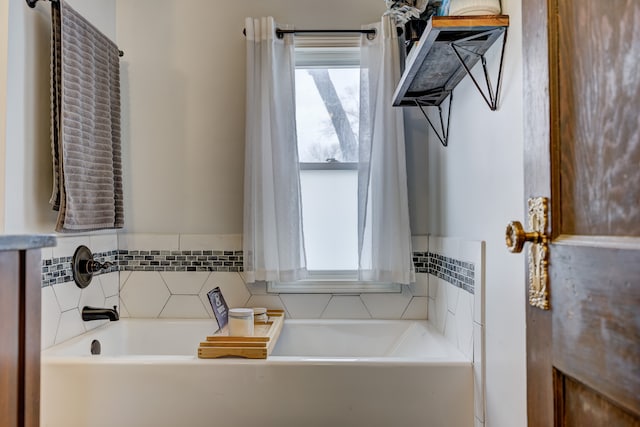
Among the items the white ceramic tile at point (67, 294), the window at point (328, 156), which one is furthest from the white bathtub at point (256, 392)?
the window at point (328, 156)

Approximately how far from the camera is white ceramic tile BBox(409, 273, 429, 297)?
199 centimetres

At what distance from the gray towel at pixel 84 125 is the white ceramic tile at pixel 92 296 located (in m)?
0.28

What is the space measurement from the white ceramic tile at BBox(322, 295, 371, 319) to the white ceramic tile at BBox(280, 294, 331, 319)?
3 centimetres

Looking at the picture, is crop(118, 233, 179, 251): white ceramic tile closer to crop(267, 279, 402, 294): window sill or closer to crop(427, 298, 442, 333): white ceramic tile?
crop(267, 279, 402, 294): window sill

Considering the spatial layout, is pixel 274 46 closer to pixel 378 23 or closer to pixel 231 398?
pixel 378 23

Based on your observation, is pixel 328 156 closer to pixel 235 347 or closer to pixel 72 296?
pixel 235 347

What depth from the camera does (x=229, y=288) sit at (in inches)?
79.0

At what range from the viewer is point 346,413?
4.41 ft

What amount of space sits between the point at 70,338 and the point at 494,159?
1712 millimetres

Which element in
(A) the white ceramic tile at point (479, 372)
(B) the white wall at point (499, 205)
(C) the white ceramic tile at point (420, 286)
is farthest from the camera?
(C) the white ceramic tile at point (420, 286)

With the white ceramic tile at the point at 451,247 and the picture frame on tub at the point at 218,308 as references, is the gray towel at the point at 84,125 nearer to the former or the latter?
the picture frame on tub at the point at 218,308

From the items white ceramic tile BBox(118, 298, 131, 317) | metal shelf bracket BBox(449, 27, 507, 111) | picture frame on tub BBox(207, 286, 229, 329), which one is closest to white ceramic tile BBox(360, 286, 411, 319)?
picture frame on tub BBox(207, 286, 229, 329)

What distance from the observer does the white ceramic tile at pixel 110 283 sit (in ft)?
6.21

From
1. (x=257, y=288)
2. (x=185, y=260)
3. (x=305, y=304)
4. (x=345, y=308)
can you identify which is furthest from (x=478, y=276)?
(x=185, y=260)
